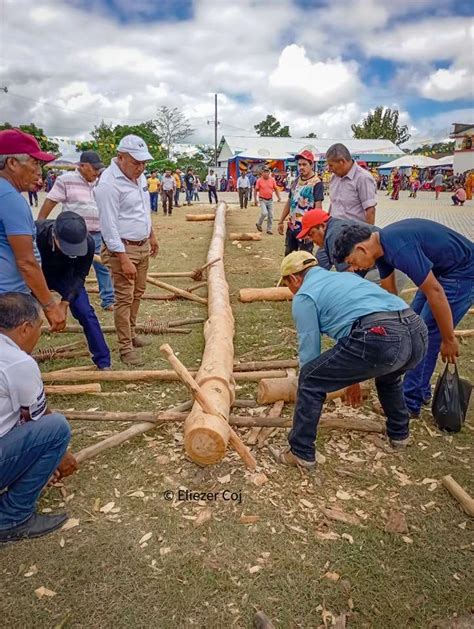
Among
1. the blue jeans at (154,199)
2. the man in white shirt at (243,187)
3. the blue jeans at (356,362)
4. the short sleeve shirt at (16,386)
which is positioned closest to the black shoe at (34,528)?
the short sleeve shirt at (16,386)

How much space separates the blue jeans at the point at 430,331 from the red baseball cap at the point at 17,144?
112 inches

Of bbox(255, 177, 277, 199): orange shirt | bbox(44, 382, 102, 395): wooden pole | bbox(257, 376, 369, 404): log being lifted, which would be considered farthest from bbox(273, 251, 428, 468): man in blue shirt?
bbox(255, 177, 277, 199): orange shirt

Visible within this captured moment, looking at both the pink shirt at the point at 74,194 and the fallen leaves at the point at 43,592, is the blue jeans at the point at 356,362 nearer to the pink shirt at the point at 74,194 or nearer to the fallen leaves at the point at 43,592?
the fallen leaves at the point at 43,592

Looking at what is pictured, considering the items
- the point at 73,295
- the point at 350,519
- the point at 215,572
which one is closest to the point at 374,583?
the point at 350,519

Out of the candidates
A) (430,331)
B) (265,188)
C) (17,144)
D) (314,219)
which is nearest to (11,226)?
(17,144)

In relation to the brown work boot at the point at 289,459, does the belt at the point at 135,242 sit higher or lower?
higher

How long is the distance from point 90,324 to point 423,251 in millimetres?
2811

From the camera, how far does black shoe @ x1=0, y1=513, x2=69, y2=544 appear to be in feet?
8.14

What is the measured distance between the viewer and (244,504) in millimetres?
2801

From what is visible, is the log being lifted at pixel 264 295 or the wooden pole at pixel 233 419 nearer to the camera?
the wooden pole at pixel 233 419

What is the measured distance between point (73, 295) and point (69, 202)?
209cm

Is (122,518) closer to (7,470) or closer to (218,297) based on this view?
(7,470)

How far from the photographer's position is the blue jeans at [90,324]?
4.08 meters

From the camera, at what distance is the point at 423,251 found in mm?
3072
